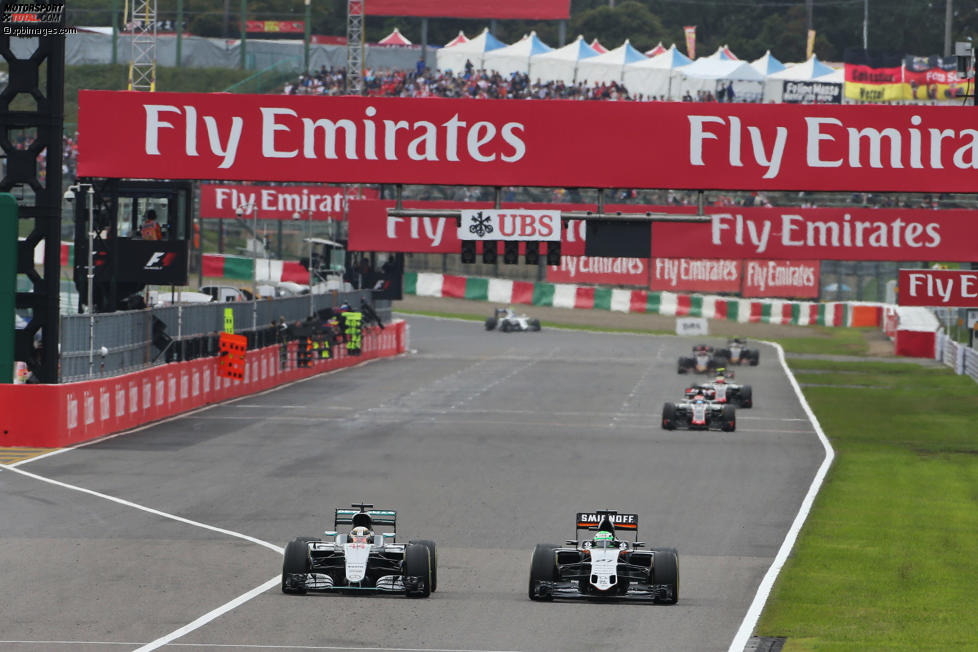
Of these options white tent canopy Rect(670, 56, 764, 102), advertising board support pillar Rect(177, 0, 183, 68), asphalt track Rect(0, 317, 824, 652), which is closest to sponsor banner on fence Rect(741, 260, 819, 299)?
white tent canopy Rect(670, 56, 764, 102)

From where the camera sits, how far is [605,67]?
3782 inches

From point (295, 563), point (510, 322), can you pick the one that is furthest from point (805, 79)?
point (295, 563)

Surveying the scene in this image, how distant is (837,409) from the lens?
43625 millimetres

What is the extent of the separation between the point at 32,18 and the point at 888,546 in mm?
18111

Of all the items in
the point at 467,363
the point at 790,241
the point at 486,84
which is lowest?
the point at 467,363

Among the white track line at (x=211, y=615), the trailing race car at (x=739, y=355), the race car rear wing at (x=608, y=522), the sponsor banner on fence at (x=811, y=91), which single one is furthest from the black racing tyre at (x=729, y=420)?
A: the sponsor banner on fence at (x=811, y=91)

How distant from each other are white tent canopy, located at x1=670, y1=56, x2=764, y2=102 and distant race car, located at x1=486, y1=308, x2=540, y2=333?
20124 millimetres

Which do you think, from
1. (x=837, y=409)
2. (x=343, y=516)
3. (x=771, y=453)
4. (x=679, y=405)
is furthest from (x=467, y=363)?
(x=343, y=516)

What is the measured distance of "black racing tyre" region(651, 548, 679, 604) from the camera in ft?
51.2

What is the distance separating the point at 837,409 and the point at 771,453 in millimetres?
12770

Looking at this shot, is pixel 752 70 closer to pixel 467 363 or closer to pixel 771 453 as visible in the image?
pixel 467 363

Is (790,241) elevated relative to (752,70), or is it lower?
lower

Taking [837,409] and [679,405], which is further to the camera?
[837,409]

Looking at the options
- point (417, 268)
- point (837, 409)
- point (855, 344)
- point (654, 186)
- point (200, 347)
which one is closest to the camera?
point (654, 186)
